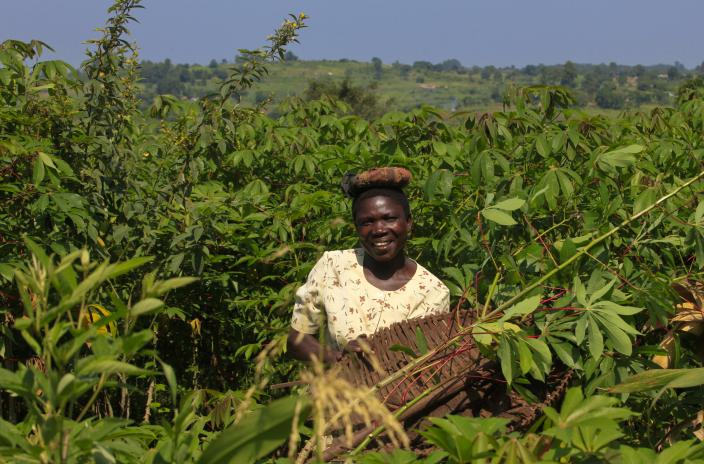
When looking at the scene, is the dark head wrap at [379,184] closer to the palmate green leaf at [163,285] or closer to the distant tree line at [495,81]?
the palmate green leaf at [163,285]

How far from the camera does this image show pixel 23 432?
143cm

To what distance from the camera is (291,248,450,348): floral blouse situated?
102 inches

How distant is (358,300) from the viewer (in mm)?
2625

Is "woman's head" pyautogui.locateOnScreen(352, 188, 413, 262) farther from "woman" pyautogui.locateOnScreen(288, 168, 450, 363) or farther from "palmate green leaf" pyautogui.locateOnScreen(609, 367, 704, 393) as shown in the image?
"palmate green leaf" pyautogui.locateOnScreen(609, 367, 704, 393)

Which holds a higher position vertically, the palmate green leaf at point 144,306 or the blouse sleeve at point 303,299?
the palmate green leaf at point 144,306

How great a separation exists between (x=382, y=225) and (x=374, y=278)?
0.19 metres

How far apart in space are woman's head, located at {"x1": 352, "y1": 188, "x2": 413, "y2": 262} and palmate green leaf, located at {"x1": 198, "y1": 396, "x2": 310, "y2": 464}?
158 cm

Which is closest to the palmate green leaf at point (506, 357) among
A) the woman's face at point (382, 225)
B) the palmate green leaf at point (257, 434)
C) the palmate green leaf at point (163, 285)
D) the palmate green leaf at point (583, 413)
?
the palmate green leaf at point (583, 413)

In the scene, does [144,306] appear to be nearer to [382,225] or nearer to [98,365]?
[98,365]

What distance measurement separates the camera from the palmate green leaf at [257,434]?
1.01 meters

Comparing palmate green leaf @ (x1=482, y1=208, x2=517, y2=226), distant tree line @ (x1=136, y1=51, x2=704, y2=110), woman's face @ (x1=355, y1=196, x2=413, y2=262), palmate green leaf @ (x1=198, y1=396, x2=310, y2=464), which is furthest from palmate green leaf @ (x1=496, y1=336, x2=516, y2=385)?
distant tree line @ (x1=136, y1=51, x2=704, y2=110)

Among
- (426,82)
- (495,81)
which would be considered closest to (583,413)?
(426,82)

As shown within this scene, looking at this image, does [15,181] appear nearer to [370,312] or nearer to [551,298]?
[370,312]

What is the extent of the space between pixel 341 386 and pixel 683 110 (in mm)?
5419
